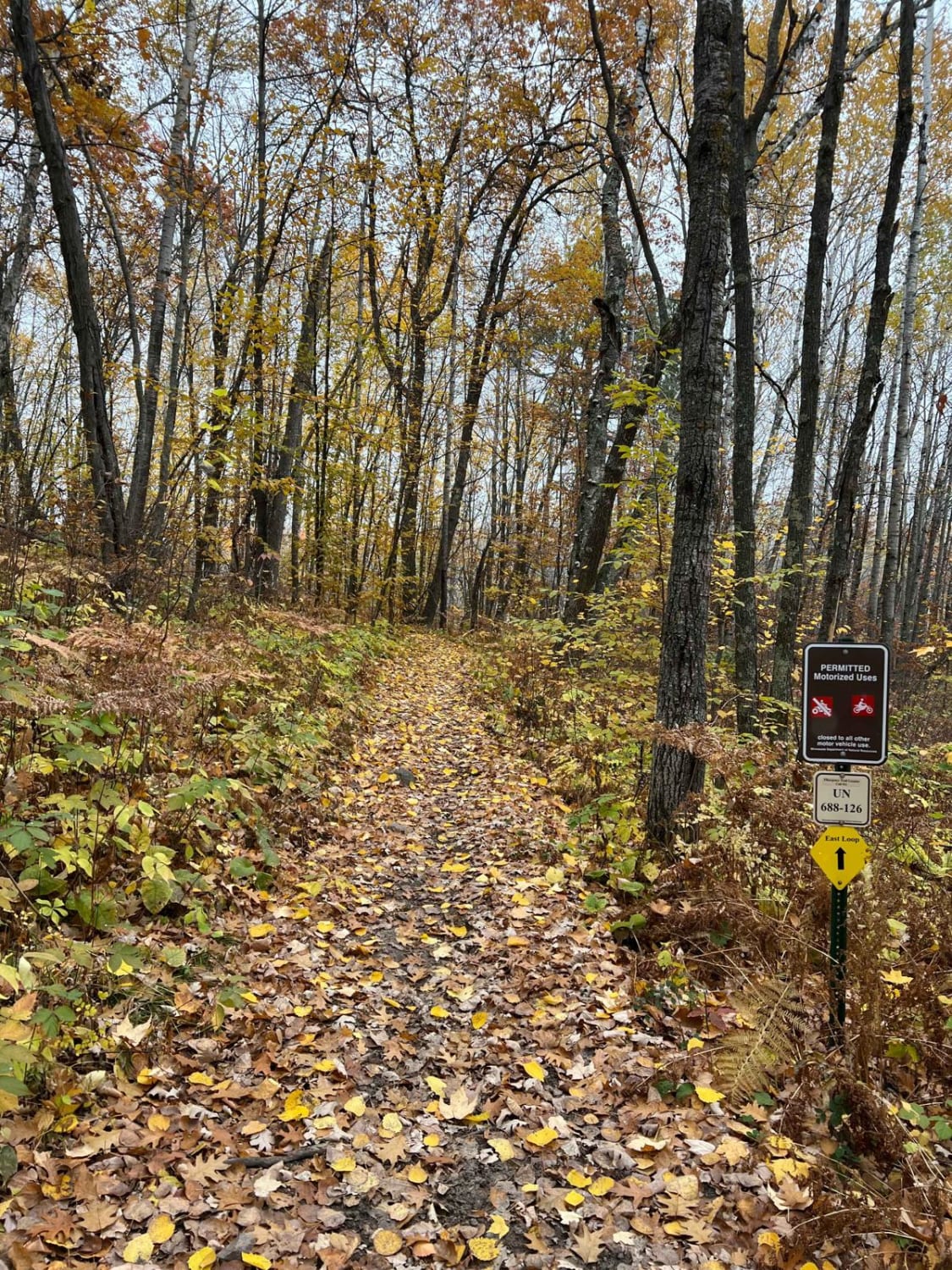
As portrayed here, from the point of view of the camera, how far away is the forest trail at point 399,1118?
2377mm

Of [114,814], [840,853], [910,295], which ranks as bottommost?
[114,814]

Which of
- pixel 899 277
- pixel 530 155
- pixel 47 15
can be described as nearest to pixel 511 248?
pixel 530 155

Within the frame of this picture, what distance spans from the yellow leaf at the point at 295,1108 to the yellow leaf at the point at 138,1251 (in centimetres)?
70

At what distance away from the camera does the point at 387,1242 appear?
240cm

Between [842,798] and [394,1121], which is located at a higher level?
[842,798]

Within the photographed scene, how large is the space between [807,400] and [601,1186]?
8.36 metres

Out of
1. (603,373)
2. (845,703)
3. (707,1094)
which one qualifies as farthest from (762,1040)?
(603,373)

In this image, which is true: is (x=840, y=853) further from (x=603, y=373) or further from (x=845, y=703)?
(x=603, y=373)

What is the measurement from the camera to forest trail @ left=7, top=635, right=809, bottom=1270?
2377mm

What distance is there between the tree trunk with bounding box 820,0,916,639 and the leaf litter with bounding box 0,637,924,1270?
5871mm

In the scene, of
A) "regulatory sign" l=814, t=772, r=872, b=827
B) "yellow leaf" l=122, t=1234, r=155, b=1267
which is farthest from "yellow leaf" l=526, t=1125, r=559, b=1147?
"regulatory sign" l=814, t=772, r=872, b=827

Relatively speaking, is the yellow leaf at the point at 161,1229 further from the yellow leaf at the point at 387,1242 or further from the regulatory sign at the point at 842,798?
the regulatory sign at the point at 842,798

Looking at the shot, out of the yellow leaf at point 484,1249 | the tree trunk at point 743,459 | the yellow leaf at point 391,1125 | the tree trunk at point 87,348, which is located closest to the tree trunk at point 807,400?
the tree trunk at point 743,459

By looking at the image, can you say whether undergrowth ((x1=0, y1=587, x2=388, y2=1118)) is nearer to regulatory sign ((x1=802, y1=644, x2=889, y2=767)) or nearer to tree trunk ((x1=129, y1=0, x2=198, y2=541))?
regulatory sign ((x1=802, y1=644, x2=889, y2=767))
